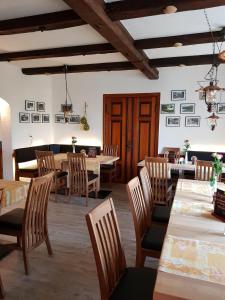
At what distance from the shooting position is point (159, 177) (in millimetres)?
3951

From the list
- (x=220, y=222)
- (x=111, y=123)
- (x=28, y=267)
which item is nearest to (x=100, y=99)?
(x=111, y=123)

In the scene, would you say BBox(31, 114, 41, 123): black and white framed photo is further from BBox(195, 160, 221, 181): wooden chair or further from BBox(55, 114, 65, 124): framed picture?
BBox(195, 160, 221, 181): wooden chair

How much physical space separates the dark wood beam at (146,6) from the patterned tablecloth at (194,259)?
1.97 metres

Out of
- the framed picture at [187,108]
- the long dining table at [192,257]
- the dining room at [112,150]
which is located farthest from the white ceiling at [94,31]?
the long dining table at [192,257]

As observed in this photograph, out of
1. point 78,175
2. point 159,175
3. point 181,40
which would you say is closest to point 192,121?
point 159,175

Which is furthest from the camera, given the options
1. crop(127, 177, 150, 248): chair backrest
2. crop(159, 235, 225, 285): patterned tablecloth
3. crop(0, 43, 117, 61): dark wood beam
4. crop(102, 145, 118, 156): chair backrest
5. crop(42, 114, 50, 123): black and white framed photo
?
crop(42, 114, 50, 123): black and white framed photo

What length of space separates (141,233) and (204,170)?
5.69 ft

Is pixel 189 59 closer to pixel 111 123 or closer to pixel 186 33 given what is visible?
pixel 186 33

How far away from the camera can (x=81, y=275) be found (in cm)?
236

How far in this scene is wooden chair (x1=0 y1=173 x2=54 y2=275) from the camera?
2.25 m

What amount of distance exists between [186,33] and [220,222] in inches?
102

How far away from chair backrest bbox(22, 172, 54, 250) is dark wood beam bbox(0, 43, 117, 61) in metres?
2.28

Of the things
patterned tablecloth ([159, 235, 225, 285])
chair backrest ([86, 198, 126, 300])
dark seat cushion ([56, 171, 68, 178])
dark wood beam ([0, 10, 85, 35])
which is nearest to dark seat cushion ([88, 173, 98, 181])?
dark seat cushion ([56, 171, 68, 178])

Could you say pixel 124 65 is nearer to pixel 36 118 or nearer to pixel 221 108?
pixel 221 108
